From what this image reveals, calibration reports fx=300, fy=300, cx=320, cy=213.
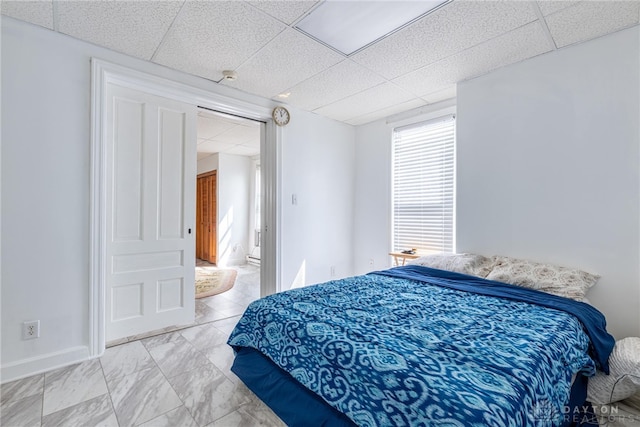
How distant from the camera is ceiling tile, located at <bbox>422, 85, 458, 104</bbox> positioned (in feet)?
10.6

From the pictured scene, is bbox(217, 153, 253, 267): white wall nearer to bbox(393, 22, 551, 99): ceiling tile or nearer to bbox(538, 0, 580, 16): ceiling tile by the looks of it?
bbox(393, 22, 551, 99): ceiling tile

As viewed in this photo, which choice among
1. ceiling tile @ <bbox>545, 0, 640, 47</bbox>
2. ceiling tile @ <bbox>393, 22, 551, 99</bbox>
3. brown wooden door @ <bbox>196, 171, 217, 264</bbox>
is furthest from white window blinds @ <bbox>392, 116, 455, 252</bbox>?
brown wooden door @ <bbox>196, 171, 217, 264</bbox>

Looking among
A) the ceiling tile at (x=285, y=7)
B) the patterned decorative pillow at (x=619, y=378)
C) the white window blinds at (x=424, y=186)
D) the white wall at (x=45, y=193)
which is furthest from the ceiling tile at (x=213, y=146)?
the patterned decorative pillow at (x=619, y=378)

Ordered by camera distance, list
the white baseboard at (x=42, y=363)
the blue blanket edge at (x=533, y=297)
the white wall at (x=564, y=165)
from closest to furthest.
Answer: the blue blanket edge at (x=533, y=297)
the white baseboard at (x=42, y=363)
the white wall at (x=564, y=165)

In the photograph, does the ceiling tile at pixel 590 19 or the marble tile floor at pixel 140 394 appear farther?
the ceiling tile at pixel 590 19

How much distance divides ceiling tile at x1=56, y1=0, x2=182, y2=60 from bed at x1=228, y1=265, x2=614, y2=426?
6.83ft

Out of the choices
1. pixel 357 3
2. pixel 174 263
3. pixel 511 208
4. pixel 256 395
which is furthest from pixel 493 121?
pixel 174 263

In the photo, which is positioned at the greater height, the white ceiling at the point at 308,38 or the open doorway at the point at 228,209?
the white ceiling at the point at 308,38

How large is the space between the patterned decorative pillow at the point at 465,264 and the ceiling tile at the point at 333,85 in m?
1.87

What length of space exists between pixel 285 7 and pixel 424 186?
259 centimetres

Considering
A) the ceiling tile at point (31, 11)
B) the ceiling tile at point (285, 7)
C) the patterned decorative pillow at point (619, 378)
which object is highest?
the ceiling tile at point (285, 7)

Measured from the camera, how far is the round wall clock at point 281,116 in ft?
11.7

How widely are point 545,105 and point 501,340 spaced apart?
2.19m

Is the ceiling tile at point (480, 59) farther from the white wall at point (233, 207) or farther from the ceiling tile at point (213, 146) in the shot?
the white wall at point (233, 207)
